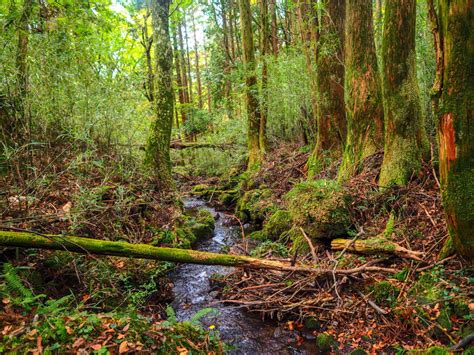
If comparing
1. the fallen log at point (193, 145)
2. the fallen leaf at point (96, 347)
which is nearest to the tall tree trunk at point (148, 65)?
the fallen log at point (193, 145)

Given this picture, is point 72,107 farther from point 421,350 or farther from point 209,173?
point 209,173

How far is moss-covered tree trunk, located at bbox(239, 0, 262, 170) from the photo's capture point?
12688 millimetres

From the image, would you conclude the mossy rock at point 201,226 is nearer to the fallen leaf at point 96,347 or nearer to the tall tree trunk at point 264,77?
the tall tree trunk at point 264,77

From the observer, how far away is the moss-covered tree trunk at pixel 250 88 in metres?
12.7

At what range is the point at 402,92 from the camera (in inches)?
221

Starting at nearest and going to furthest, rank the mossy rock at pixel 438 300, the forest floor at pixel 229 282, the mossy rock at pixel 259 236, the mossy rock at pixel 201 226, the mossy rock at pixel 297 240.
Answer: the forest floor at pixel 229 282 < the mossy rock at pixel 438 300 < the mossy rock at pixel 297 240 < the mossy rock at pixel 259 236 < the mossy rock at pixel 201 226

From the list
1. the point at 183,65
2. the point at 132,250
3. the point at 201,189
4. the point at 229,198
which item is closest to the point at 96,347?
the point at 132,250

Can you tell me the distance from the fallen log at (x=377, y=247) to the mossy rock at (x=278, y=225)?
1799 mm

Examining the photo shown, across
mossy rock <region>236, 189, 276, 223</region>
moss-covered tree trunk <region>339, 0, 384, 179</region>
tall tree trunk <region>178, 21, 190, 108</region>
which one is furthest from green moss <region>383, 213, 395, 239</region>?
tall tree trunk <region>178, 21, 190, 108</region>

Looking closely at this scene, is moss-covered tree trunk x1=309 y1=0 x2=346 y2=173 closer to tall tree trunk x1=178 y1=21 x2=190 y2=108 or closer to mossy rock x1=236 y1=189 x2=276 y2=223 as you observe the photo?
mossy rock x1=236 y1=189 x2=276 y2=223

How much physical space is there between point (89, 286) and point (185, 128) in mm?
16355

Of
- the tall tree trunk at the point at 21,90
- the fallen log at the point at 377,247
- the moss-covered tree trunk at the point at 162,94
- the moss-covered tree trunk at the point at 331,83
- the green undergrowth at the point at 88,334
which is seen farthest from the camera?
the moss-covered tree trunk at the point at 331,83

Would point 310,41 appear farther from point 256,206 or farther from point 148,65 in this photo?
point 148,65

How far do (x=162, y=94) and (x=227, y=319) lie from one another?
5959mm
